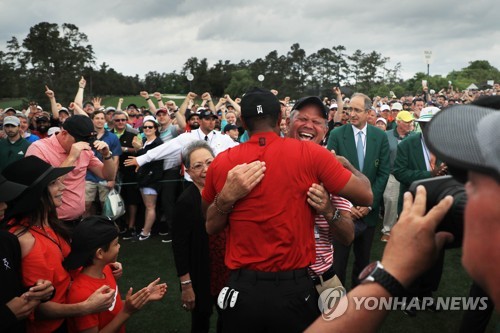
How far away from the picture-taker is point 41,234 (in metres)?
2.56

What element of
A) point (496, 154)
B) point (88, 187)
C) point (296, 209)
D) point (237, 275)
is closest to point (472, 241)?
point (496, 154)

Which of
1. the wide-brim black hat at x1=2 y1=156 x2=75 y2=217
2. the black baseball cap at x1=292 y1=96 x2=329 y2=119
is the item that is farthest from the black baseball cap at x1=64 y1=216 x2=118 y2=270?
the black baseball cap at x1=292 y1=96 x2=329 y2=119

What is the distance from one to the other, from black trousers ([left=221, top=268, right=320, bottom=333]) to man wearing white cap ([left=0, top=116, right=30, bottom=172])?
6.14 meters

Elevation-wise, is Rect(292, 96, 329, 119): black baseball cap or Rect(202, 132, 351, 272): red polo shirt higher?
Rect(292, 96, 329, 119): black baseball cap

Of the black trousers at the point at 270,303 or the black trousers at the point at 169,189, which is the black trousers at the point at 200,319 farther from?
the black trousers at the point at 169,189

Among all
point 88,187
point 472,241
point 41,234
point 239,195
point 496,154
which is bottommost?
point 88,187

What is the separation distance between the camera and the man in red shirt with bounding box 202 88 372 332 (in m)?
2.27

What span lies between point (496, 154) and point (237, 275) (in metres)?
1.81

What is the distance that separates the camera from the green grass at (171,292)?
4492 mm

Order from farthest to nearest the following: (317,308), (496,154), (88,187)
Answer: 1. (88,187)
2. (317,308)
3. (496,154)

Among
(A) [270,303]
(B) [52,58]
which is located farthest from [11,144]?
(B) [52,58]

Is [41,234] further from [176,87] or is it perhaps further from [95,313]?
[176,87]

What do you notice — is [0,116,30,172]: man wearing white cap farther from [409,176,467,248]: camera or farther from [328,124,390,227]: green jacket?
[409,176,467,248]: camera

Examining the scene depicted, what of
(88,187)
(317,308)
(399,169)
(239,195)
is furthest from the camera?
(88,187)
